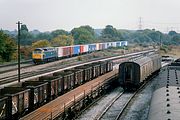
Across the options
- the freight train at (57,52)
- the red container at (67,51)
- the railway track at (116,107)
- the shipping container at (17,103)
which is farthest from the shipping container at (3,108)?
the red container at (67,51)

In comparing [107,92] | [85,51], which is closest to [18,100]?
[107,92]

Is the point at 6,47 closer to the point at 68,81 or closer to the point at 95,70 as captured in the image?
the point at 95,70

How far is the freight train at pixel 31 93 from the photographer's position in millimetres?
17953

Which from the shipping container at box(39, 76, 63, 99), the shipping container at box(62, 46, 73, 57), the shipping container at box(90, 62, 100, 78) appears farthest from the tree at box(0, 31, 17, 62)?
the shipping container at box(39, 76, 63, 99)

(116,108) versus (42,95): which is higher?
(42,95)

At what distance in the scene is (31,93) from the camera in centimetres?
2122

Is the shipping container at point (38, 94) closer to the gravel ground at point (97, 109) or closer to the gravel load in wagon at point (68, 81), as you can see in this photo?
the gravel ground at point (97, 109)

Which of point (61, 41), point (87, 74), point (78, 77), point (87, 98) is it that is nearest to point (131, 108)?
point (87, 98)

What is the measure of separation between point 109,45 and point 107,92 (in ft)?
284

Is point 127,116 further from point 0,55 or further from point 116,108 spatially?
point 0,55

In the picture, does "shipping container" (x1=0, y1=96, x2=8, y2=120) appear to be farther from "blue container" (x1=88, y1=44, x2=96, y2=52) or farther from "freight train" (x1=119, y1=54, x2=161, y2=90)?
"blue container" (x1=88, y1=44, x2=96, y2=52)

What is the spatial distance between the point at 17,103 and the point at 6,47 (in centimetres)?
4765

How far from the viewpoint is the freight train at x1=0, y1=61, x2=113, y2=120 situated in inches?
707

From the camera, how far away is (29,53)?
85.2 metres
